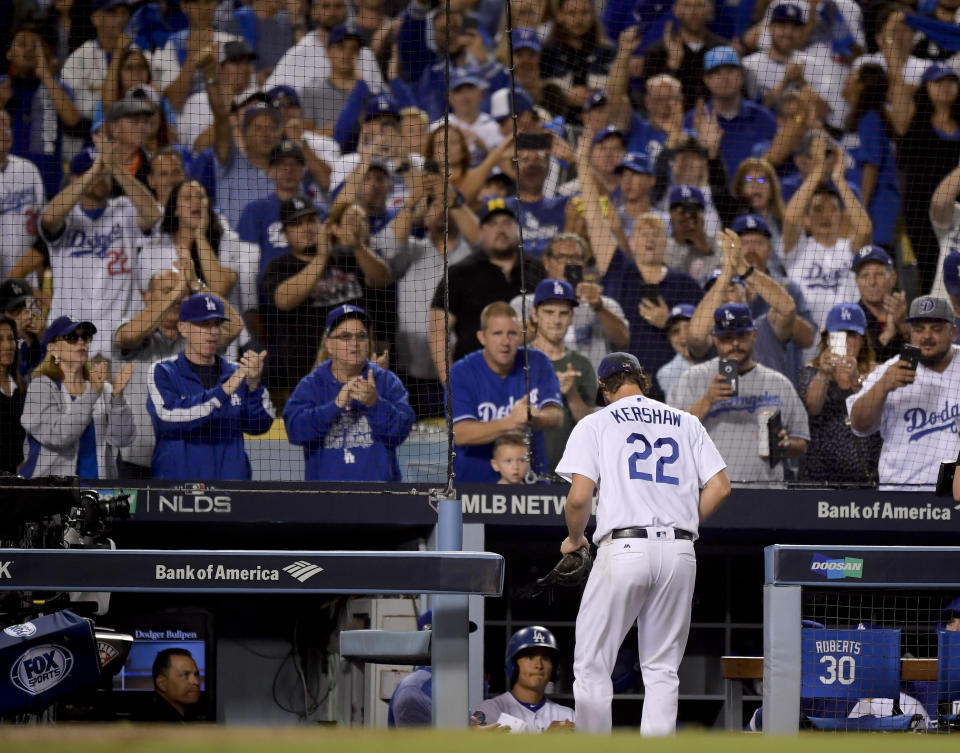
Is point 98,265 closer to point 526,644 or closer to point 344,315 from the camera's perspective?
point 344,315

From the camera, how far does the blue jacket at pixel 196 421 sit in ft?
25.9

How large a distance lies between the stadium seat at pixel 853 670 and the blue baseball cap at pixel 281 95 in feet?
17.8

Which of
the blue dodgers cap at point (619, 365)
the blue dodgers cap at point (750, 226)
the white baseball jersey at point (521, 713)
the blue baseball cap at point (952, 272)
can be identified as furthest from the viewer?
the blue dodgers cap at point (750, 226)

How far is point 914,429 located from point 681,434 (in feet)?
12.5

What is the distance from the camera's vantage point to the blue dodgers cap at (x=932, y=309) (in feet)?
26.7

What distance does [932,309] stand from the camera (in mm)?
8148

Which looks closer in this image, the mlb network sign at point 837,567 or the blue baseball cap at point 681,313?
the mlb network sign at point 837,567

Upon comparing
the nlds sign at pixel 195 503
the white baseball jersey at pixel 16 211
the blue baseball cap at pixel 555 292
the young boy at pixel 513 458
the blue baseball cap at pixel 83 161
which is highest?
the blue baseball cap at pixel 83 161

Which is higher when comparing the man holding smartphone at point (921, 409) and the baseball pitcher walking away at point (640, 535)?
the man holding smartphone at point (921, 409)

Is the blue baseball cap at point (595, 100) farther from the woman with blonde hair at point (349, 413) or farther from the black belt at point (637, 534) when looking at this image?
the black belt at point (637, 534)

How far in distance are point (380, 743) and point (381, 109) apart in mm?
7821

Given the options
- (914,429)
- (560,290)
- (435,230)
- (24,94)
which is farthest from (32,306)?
(914,429)

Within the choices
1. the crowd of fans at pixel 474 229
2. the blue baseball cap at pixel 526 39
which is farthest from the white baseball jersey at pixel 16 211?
the blue baseball cap at pixel 526 39

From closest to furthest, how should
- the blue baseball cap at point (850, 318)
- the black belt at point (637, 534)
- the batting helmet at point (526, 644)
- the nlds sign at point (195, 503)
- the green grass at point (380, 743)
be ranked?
the green grass at point (380, 743), the black belt at point (637, 534), the batting helmet at point (526, 644), the nlds sign at point (195, 503), the blue baseball cap at point (850, 318)
